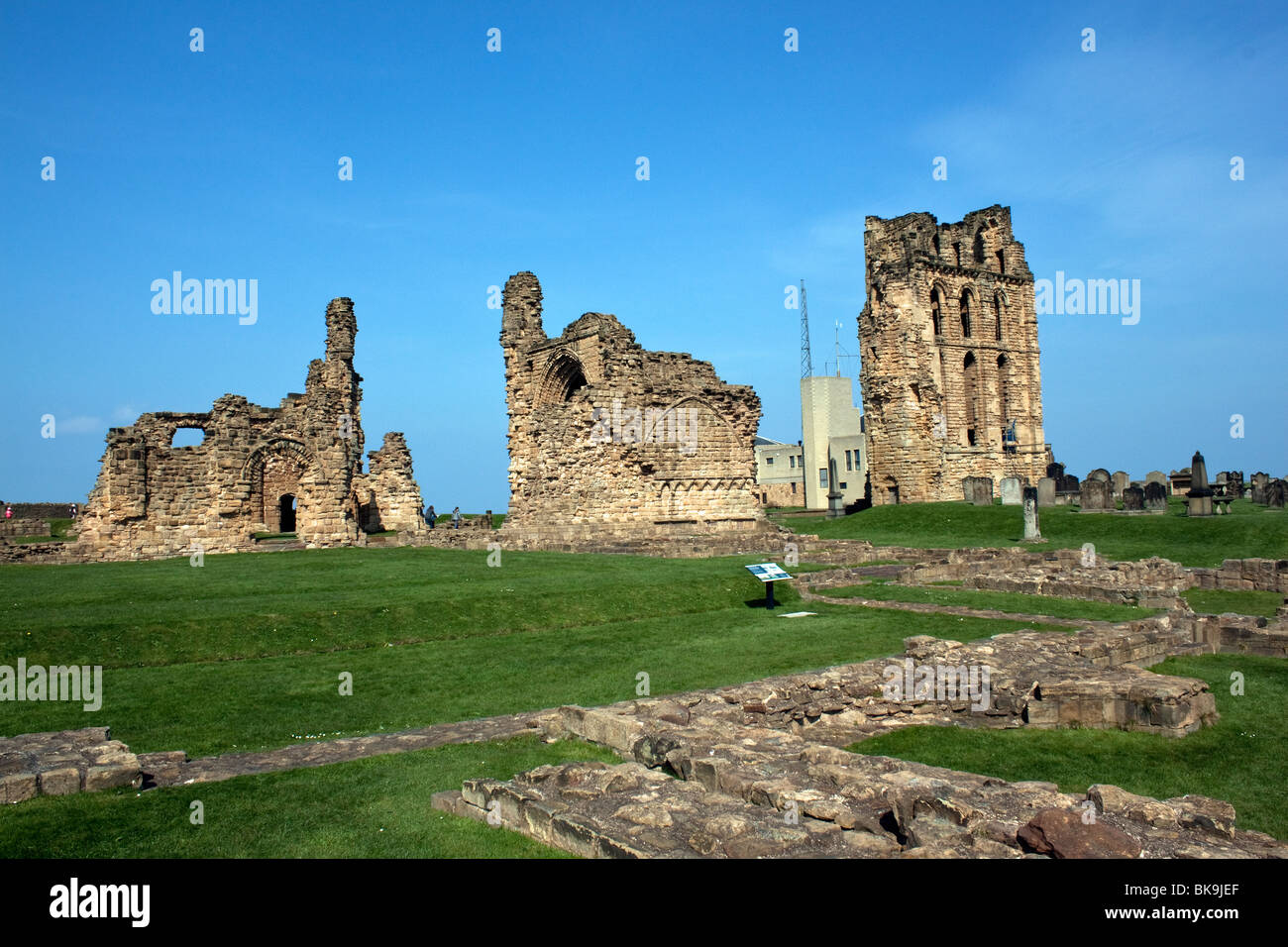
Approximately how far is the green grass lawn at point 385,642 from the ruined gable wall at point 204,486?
7.83 metres

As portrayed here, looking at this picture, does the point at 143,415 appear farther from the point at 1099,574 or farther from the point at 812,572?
Result: the point at 1099,574

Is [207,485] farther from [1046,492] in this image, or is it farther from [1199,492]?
[1199,492]

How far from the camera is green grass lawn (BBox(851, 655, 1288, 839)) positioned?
22.5 feet

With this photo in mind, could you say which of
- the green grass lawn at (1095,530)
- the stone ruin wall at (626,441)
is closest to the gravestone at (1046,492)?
the green grass lawn at (1095,530)

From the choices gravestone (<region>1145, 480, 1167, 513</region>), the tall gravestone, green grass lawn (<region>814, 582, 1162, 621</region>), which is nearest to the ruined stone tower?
gravestone (<region>1145, 480, 1167, 513</region>)

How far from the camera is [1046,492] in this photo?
32.8 m

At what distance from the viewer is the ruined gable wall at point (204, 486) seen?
25375mm

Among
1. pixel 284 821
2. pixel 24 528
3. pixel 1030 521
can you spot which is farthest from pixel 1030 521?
pixel 24 528

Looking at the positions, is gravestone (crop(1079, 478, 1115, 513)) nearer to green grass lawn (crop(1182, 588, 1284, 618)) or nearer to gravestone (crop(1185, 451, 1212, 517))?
gravestone (crop(1185, 451, 1212, 517))

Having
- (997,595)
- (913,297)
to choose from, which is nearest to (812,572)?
(997,595)

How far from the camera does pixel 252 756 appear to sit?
7402 mm

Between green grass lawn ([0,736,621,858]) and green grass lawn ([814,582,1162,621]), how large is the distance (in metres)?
10.5

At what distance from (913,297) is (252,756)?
1620 inches

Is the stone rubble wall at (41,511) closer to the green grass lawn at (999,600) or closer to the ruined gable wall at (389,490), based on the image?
the ruined gable wall at (389,490)
